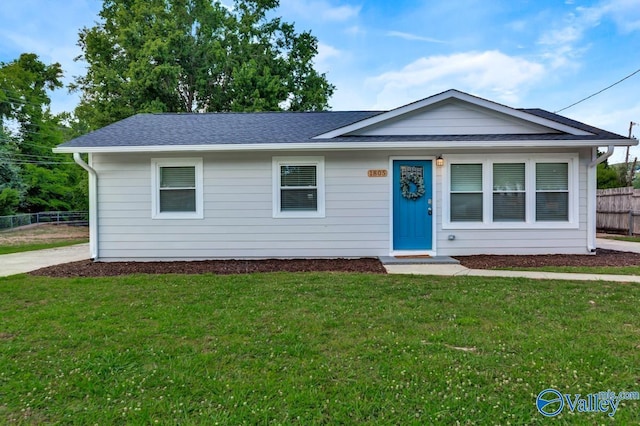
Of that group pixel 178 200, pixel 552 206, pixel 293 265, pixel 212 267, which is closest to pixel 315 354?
pixel 293 265

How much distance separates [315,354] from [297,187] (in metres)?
5.21

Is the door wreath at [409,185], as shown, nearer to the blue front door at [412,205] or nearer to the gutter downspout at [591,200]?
the blue front door at [412,205]

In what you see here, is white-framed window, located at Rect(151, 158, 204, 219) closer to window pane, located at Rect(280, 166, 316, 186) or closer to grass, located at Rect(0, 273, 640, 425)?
window pane, located at Rect(280, 166, 316, 186)

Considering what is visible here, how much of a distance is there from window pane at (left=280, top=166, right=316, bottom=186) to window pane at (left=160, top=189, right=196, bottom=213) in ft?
6.58

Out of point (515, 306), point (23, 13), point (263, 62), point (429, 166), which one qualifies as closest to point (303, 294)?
point (515, 306)

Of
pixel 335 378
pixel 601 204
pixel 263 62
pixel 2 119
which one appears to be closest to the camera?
pixel 335 378

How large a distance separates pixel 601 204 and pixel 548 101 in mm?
10222

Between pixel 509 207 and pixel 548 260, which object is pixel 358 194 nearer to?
pixel 509 207

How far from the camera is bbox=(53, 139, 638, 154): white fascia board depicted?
23.3 feet

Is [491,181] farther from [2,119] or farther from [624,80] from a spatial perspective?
[2,119]

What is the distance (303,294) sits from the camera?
4.85 meters

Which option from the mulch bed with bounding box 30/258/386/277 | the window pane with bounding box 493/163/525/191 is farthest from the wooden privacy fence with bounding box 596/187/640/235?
the mulch bed with bounding box 30/258/386/277

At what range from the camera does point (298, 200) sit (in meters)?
7.89

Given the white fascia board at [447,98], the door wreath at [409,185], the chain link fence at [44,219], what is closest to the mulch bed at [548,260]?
the door wreath at [409,185]
